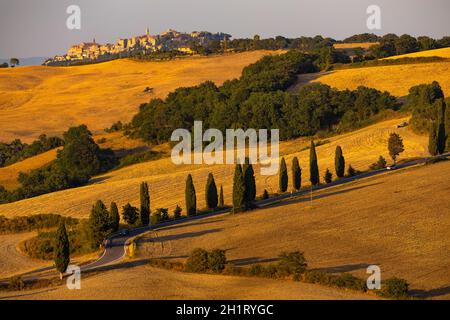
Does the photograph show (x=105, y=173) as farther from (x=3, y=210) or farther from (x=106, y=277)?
(x=106, y=277)

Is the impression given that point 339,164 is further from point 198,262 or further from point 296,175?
point 198,262

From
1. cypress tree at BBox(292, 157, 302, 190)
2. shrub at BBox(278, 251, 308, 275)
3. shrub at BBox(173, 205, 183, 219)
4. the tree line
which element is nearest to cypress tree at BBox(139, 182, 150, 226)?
shrub at BBox(173, 205, 183, 219)

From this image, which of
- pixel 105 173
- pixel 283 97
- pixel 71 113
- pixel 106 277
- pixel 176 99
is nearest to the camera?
pixel 106 277

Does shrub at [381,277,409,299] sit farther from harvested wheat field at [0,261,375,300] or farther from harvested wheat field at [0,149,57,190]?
harvested wheat field at [0,149,57,190]

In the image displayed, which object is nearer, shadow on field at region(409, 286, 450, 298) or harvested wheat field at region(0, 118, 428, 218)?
shadow on field at region(409, 286, 450, 298)

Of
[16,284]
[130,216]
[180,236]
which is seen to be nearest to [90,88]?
[130,216]

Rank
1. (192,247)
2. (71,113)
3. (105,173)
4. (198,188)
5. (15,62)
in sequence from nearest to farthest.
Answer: (192,247)
(198,188)
(105,173)
(71,113)
(15,62)
